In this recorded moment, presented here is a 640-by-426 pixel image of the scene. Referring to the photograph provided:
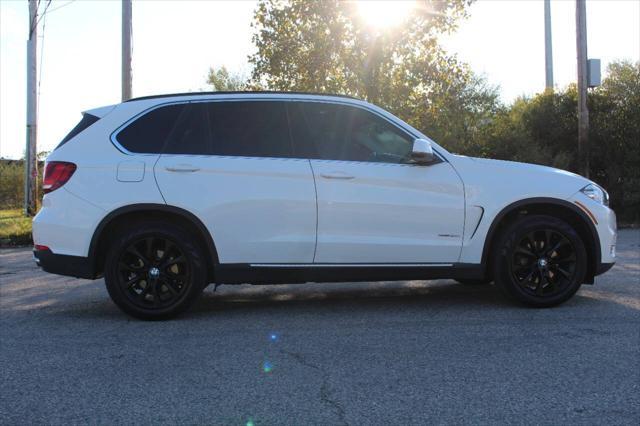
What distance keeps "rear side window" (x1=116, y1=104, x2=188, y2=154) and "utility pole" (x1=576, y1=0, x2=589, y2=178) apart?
1246 cm

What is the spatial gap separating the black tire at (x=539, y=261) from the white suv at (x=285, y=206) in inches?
0.5

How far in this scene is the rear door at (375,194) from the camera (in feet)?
17.0

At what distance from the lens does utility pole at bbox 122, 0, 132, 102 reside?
1511 cm

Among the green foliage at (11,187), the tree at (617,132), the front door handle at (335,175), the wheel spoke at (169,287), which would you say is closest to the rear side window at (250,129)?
the front door handle at (335,175)

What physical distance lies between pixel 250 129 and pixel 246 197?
65 cm

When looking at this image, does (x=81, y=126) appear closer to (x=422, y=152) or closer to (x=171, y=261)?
(x=171, y=261)

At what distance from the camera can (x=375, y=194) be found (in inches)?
205

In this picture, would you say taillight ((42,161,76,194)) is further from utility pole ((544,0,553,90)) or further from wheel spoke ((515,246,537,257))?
utility pole ((544,0,553,90))

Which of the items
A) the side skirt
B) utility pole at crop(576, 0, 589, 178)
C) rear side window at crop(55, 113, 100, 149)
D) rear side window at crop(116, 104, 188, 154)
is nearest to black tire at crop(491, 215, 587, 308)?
the side skirt

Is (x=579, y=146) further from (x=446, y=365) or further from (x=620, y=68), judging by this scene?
(x=446, y=365)

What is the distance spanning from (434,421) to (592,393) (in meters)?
1.03

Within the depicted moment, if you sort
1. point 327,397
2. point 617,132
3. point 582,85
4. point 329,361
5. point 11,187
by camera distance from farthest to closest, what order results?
point 11,187 → point 617,132 → point 582,85 → point 329,361 → point 327,397

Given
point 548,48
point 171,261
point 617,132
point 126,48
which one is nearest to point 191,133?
point 171,261

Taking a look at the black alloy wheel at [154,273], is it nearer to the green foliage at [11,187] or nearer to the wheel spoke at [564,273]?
the wheel spoke at [564,273]
